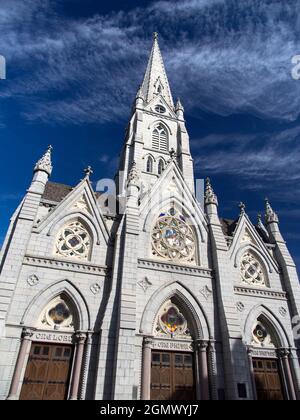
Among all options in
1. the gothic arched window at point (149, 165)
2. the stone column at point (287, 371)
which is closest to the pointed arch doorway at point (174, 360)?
the stone column at point (287, 371)

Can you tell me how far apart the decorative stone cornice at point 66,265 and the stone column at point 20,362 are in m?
3.07

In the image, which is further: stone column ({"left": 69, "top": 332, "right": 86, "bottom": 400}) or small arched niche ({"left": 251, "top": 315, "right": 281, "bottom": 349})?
small arched niche ({"left": 251, "top": 315, "right": 281, "bottom": 349})

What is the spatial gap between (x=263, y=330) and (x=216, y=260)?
5.00m

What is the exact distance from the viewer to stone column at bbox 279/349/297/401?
1440cm

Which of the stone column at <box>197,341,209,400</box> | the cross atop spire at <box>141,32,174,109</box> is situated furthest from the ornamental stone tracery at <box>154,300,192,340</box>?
the cross atop spire at <box>141,32,174,109</box>

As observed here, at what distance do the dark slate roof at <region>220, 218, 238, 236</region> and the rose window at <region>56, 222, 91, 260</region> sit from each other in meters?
10.8

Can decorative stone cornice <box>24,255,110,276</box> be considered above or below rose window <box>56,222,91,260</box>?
below

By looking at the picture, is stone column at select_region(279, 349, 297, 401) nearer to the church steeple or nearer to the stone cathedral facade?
the stone cathedral facade

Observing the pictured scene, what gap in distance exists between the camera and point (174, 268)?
51.5 feet

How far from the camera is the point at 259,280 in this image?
59.2 feet

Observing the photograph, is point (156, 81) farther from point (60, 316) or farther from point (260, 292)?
point (60, 316)

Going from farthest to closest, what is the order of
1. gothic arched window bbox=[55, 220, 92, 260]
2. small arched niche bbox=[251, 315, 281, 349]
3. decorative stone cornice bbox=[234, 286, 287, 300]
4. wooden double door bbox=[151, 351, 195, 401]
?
decorative stone cornice bbox=[234, 286, 287, 300]
small arched niche bbox=[251, 315, 281, 349]
gothic arched window bbox=[55, 220, 92, 260]
wooden double door bbox=[151, 351, 195, 401]

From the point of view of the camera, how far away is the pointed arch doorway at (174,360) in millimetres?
12828

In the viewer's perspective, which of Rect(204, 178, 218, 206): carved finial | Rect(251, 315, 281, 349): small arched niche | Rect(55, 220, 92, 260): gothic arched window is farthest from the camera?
Rect(204, 178, 218, 206): carved finial
